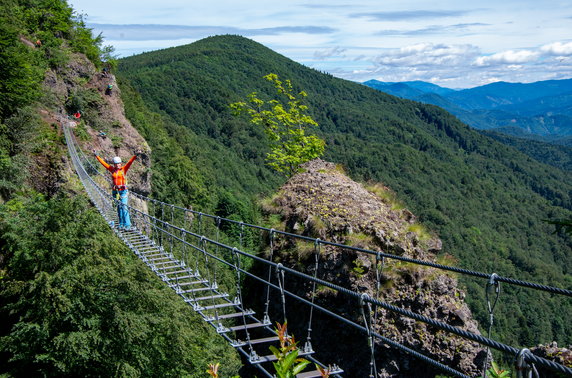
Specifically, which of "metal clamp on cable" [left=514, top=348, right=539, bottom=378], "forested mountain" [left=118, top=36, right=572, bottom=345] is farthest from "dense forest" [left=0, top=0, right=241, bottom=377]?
"forested mountain" [left=118, top=36, right=572, bottom=345]

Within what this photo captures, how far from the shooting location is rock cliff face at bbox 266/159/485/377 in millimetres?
5754

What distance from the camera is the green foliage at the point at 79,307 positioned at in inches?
431

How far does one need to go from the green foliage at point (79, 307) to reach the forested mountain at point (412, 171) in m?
Result: 25.7

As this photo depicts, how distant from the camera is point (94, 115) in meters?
24.3

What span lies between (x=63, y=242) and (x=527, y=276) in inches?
3707

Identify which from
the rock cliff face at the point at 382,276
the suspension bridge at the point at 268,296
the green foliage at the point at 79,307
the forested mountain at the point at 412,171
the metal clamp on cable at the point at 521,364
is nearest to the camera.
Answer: the metal clamp on cable at the point at 521,364

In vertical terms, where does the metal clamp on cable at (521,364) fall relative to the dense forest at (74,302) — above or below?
above

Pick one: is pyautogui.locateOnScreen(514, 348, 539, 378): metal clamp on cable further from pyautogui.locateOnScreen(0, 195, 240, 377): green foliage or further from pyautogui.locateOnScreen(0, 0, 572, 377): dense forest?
pyautogui.locateOnScreen(0, 195, 240, 377): green foliage

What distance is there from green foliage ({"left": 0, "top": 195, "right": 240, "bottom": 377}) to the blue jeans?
1323mm

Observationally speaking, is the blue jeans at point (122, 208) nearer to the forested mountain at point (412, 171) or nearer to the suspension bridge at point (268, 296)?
the suspension bridge at point (268, 296)

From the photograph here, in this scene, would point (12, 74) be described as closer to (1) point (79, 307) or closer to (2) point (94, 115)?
(2) point (94, 115)

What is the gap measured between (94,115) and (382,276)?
73.8 feet

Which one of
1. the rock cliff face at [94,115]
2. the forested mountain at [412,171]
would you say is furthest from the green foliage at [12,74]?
the forested mountain at [412,171]

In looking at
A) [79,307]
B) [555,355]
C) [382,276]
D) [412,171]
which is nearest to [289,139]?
[382,276]
